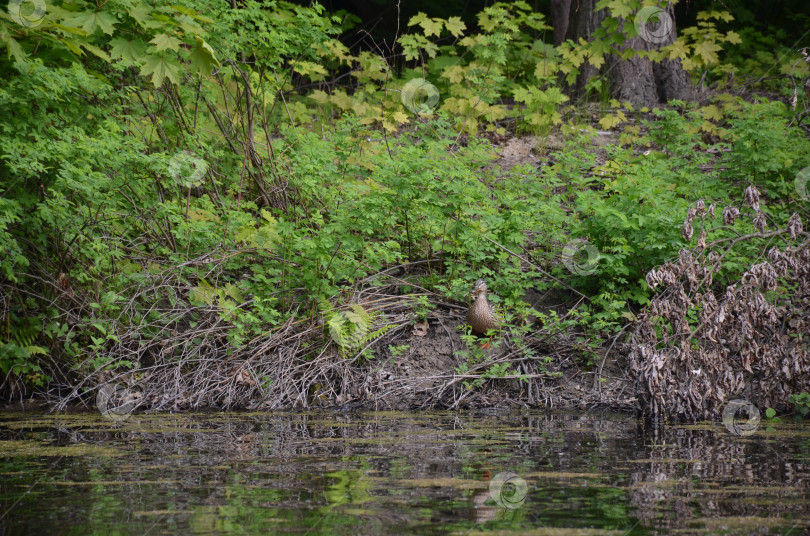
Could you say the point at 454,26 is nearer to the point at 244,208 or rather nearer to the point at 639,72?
the point at 639,72

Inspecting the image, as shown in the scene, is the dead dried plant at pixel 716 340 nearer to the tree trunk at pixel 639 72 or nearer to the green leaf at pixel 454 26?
the green leaf at pixel 454 26

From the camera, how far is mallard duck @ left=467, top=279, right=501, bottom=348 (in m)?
5.84

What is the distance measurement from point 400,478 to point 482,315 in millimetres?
2861

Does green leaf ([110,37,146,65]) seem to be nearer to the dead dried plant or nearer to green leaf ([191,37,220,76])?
green leaf ([191,37,220,76])

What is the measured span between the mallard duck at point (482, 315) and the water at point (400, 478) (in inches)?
48.8

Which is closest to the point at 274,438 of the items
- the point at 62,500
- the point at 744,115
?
the point at 62,500

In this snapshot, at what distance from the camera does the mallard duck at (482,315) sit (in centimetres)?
584

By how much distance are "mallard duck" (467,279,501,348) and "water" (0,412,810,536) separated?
4.07 feet

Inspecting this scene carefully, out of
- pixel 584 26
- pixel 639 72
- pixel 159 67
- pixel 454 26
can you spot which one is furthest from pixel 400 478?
pixel 584 26

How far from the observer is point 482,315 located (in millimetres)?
5848

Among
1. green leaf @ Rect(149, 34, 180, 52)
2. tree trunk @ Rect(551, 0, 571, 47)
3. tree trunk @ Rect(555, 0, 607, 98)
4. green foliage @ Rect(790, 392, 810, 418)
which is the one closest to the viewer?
green leaf @ Rect(149, 34, 180, 52)

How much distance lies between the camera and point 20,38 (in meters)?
4.43

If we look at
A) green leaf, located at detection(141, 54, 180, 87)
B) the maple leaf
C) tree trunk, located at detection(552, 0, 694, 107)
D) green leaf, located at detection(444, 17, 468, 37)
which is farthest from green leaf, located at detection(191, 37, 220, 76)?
tree trunk, located at detection(552, 0, 694, 107)

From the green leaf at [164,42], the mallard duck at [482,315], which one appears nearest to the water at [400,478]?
the mallard duck at [482,315]
